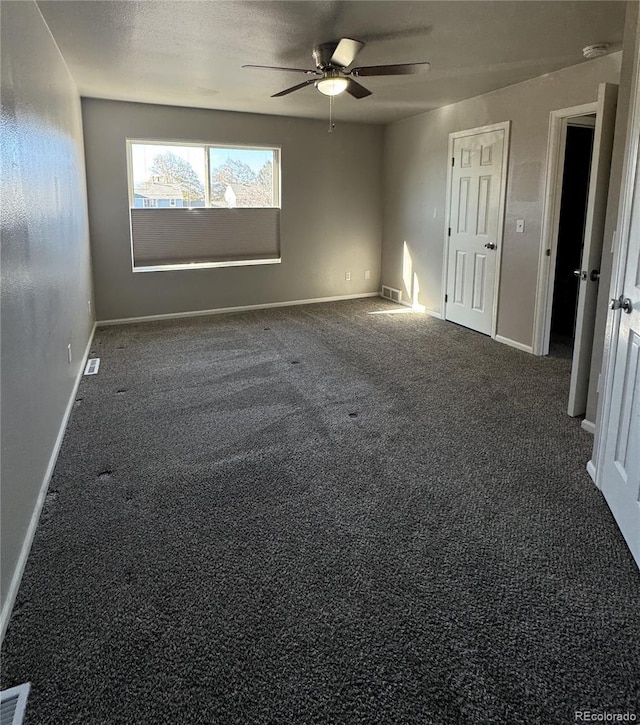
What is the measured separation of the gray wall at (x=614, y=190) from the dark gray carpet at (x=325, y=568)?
1.49 feet

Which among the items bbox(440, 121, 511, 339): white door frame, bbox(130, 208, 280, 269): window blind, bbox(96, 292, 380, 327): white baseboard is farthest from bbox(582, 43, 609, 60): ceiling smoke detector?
bbox(96, 292, 380, 327): white baseboard

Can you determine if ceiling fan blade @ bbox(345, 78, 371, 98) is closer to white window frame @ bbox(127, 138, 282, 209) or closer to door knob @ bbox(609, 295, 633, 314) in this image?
door knob @ bbox(609, 295, 633, 314)

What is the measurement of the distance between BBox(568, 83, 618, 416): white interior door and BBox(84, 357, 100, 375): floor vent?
373 centimetres

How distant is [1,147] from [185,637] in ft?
6.33

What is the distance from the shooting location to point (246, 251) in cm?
702

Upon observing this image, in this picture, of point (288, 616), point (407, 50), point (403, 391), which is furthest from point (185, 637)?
point (407, 50)

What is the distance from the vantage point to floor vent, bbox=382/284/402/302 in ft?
25.0

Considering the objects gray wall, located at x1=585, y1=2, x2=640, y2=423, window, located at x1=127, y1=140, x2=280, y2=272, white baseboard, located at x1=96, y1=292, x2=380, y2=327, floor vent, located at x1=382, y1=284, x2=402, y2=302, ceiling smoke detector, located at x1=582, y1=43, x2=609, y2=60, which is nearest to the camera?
gray wall, located at x1=585, y1=2, x2=640, y2=423

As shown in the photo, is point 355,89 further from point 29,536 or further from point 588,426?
point 29,536

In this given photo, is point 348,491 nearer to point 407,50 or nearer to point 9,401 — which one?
point 9,401

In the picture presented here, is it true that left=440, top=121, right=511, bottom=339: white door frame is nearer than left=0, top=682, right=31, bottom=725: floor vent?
No

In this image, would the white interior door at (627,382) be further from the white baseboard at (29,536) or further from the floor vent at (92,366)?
the floor vent at (92,366)

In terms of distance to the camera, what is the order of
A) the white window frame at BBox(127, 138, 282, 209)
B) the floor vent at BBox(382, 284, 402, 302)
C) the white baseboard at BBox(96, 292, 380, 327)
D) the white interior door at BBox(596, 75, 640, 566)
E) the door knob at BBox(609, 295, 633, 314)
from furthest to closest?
the floor vent at BBox(382, 284, 402, 302) → the white baseboard at BBox(96, 292, 380, 327) → the white window frame at BBox(127, 138, 282, 209) → the door knob at BBox(609, 295, 633, 314) → the white interior door at BBox(596, 75, 640, 566)

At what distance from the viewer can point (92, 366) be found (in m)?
4.67
